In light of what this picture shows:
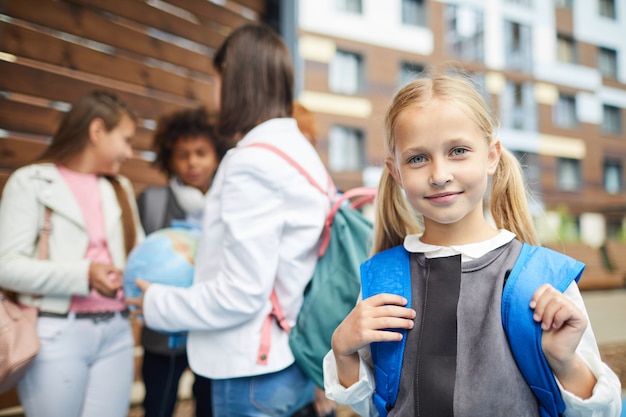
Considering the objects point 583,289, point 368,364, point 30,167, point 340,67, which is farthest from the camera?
point 340,67

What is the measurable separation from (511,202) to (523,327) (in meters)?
0.35

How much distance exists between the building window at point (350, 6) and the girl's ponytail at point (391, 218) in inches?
445

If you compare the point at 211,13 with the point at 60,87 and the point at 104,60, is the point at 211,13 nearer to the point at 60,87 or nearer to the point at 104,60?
the point at 104,60

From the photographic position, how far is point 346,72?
11906 millimetres

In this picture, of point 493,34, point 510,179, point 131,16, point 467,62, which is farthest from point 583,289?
point 510,179

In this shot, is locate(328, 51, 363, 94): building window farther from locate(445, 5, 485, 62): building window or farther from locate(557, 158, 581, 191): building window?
locate(557, 158, 581, 191): building window

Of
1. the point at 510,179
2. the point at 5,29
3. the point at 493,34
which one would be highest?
the point at 493,34

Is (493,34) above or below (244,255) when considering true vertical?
above

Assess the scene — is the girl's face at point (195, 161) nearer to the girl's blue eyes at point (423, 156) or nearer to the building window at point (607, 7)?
the girl's blue eyes at point (423, 156)

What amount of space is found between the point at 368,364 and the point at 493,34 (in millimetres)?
14260

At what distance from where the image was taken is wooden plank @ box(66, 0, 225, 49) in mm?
3719

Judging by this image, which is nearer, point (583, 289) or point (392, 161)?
point (392, 161)

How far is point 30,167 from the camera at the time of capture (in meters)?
A: 1.85

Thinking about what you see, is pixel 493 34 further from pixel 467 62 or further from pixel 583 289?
pixel 583 289
